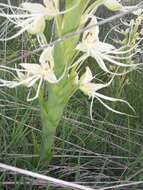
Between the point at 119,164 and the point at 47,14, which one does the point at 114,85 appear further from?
the point at 47,14

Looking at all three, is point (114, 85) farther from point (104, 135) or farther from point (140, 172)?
point (140, 172)

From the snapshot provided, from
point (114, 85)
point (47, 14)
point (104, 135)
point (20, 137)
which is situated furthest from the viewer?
point (114, 85)

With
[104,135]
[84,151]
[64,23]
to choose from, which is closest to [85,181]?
[84,151]

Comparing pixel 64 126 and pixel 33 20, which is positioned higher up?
pixel 33 20

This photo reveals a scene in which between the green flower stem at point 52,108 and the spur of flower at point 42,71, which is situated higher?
the spur of flower at point 42,71

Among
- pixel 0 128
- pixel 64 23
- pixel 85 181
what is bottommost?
pixel 85 181

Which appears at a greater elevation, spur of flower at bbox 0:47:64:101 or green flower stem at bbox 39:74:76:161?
spur of flower at bbox 0:47:64:101

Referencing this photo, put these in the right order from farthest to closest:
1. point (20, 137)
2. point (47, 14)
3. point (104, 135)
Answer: point (104, 135), point (20, 137), point (47, 14)

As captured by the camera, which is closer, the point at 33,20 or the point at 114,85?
the point at 33,20
